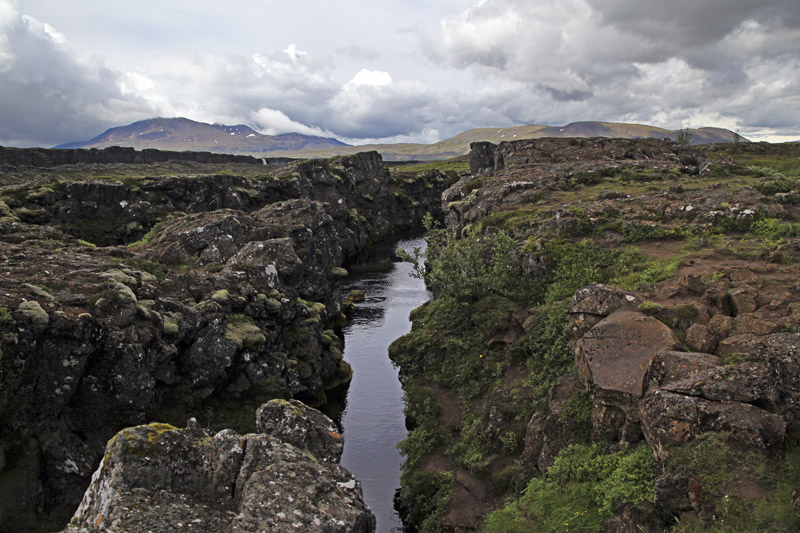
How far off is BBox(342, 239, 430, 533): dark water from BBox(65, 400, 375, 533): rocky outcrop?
444 inches

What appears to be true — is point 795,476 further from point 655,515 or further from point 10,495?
point 10,495

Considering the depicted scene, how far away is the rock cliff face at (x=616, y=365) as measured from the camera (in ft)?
39.1

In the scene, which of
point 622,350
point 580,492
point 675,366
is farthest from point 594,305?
point 580,492

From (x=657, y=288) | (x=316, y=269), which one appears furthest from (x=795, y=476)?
(x=316, y=269)

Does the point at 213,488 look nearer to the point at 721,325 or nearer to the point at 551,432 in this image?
the point at 551,432

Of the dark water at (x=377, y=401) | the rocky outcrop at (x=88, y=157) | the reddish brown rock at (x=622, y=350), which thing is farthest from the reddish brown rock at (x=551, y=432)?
the rocky outcrop at (x=88, y=157)

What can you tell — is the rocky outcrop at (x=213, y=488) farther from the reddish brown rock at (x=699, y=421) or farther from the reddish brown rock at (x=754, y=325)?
the reddish brown rock at (x=754, y=325)

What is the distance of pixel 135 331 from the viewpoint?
22594mm

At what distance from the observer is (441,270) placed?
3288cm

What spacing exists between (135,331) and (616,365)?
68.0 ft

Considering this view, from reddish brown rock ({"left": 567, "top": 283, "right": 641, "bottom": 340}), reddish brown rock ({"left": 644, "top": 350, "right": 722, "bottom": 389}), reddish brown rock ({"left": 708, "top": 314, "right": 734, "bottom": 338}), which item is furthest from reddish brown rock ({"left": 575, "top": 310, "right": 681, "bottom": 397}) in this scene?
reddish brown rock ({"left": 708, "top": 314, "right": 734, "bottom": 338})

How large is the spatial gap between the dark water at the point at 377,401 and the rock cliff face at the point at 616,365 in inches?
109

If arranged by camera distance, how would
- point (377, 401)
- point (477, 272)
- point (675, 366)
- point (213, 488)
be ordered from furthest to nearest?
point (377, 401)
point (477, 272)
point (675, 366)
point (213, 488)

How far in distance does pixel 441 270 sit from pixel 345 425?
1241 cm
